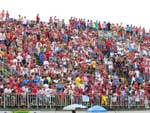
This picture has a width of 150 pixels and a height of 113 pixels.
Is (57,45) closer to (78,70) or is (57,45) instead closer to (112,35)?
(78,70)

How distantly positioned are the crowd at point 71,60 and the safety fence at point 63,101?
0.15 meters

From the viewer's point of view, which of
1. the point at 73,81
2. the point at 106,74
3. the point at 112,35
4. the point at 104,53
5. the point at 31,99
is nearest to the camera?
the point at 31,99

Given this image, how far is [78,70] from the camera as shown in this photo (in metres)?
36.6

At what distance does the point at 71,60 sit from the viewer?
37125 millimetres

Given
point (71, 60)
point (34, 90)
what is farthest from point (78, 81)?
point (34, 90)

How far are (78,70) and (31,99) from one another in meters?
5.72

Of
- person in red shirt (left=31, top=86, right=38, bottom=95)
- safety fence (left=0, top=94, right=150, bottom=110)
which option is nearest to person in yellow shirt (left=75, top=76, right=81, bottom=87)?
safety fence (left=0, top=94, right=150, bottom=110)

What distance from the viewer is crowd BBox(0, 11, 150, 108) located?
33.5m

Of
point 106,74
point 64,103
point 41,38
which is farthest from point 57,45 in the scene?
point 64,103

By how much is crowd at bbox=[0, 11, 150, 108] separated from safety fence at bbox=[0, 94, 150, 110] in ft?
0.51

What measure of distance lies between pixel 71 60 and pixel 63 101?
16.3 feet

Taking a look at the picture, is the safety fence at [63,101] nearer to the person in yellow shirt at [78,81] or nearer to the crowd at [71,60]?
the crowd at [71,60]

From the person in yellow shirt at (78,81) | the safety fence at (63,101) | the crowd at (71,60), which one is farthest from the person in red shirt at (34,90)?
the person in yellow shirt at (78,81)

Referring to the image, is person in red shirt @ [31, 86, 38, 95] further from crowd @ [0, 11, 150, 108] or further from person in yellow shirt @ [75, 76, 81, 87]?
person in yellow shirt @ [75, 76, 81, 87]
